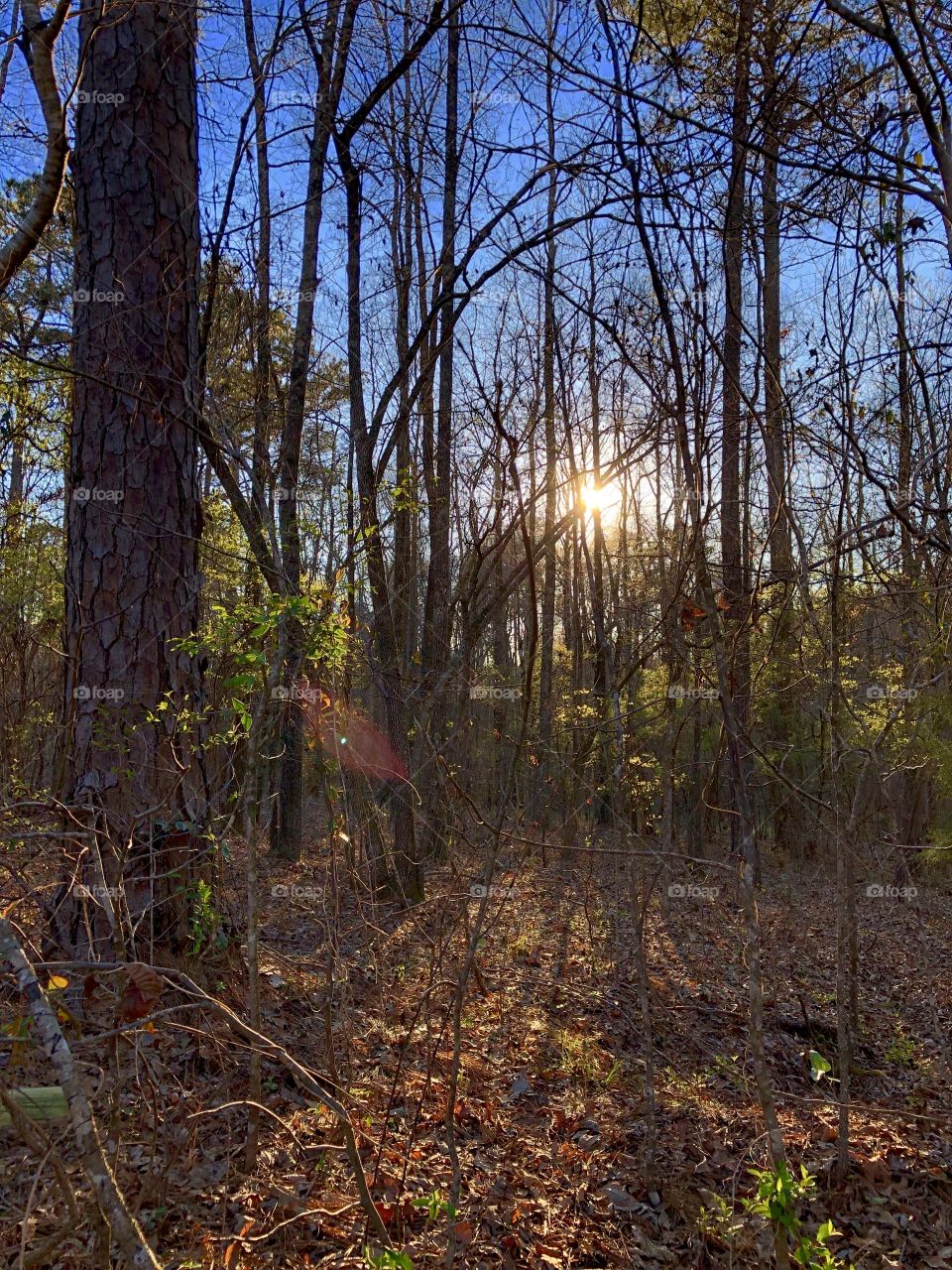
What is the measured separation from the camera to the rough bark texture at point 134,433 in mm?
4137

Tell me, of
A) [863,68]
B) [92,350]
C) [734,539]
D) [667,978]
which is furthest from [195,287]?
[667,978]

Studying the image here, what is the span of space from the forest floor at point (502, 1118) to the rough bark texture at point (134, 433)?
4.00 ft

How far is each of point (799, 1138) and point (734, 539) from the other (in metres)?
5.21

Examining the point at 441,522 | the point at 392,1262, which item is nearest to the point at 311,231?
the point at 441,522

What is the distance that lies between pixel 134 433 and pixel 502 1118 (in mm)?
4057

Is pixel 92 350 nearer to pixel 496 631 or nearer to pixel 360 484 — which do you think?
pixel 360 484

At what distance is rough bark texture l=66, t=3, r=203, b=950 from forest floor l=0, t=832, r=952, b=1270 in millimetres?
1220

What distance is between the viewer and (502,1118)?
3.89 metres

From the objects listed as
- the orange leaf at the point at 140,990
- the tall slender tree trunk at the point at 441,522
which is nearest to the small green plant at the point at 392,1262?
the orange leaf at the point at 140,990

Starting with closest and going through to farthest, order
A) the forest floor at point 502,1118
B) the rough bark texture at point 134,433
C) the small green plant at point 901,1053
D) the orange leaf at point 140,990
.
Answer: the orange leaf at point 140,990 < the forest floor at point 502,1118 < the rough bark texture at point 134,433 < the small green plant at point 901,1053

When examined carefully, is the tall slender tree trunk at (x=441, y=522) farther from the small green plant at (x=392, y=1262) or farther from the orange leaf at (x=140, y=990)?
the orange leaf at (x=140, y=990)

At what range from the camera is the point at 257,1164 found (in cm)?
308

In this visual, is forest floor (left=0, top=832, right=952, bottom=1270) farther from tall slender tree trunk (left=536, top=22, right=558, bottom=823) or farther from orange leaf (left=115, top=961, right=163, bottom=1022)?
tall slender tree trunk (left=536, top=22, right=558, bottom=823)

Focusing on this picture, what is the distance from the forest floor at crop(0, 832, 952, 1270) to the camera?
2.79 meters
